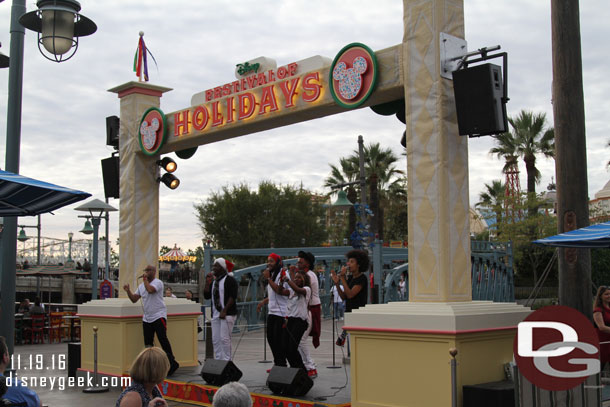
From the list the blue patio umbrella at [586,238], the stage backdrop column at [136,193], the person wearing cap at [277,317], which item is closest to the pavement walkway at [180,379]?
the person wearing cap at [277,317]

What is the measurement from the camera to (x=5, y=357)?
4293 millimetres

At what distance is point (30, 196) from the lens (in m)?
6.23

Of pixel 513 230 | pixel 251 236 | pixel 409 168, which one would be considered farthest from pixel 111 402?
pixel 251 236

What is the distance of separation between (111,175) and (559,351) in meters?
9.08

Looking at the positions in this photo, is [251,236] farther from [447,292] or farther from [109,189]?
[447,292]

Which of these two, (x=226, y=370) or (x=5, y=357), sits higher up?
(x=5, y=357)

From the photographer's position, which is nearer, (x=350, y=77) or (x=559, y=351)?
(x=559, y=351)

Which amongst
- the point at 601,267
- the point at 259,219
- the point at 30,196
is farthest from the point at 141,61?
the point at 259,219

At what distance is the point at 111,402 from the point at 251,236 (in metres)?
34.5

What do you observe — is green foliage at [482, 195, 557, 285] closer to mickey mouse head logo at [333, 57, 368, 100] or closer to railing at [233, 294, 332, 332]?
railing at [233, 294, 332, 332]

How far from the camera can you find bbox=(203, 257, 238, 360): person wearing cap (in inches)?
360

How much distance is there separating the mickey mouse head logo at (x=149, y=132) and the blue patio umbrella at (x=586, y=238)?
21.7ft

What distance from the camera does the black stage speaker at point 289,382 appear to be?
7.61m

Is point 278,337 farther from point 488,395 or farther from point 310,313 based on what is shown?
point 488,395
